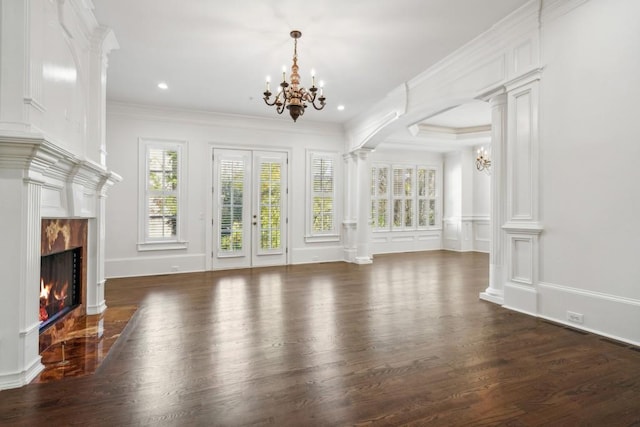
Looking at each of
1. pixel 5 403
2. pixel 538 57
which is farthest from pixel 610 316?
pixel 5 403

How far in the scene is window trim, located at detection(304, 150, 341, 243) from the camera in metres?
7.69

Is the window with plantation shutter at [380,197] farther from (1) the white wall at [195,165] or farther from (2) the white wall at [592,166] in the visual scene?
(2) the white wall at [592,166]

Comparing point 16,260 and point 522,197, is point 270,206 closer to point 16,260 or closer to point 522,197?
point 522,197

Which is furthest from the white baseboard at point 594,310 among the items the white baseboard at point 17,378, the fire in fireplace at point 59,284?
the fire in fireplace at point 59,284

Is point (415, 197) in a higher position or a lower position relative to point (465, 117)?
lower

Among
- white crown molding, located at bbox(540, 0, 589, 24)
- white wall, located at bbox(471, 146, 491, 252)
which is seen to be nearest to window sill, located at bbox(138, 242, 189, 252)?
white crown molding, located at bbox(540, 0, 589, 24)

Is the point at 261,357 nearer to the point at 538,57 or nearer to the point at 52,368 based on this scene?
the point at 52,368

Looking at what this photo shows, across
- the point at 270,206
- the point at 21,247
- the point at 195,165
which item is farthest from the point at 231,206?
the point at 21,247

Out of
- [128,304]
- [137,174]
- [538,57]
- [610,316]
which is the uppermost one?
[538,57]

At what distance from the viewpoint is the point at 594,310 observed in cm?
308

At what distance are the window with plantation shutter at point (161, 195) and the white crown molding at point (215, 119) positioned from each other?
527mm

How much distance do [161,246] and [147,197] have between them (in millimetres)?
987

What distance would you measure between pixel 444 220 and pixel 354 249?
4.17m

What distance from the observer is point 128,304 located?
167 inches
